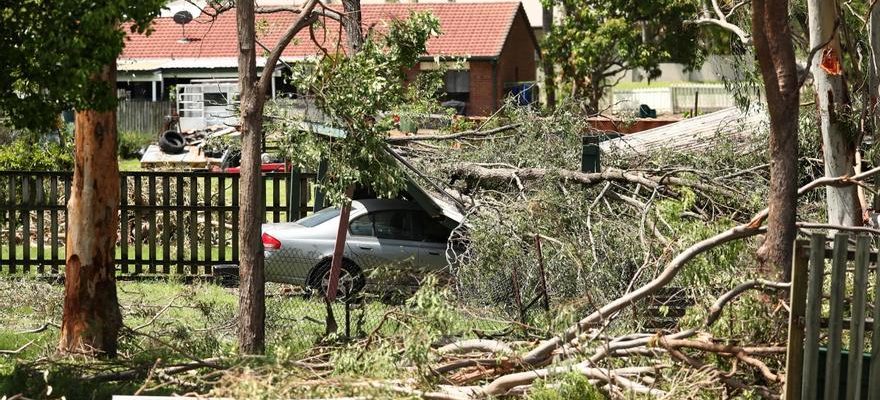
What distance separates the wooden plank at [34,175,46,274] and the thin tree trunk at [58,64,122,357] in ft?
21.6

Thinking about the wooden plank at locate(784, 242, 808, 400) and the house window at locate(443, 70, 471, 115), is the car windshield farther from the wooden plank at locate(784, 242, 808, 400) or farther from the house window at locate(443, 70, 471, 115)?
the house window at locate(443, 70, 471, 115)

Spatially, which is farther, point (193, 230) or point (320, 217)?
point (193, 230)

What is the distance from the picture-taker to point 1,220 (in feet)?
55.2

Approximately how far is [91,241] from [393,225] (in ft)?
16.5

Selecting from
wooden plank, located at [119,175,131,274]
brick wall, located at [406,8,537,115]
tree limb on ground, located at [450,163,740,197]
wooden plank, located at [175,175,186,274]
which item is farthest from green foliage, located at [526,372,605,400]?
brick wall, located at [406,8,537,115]

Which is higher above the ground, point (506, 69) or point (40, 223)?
point (506, 69)

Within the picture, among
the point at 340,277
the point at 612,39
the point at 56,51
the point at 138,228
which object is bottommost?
the point at 340,277

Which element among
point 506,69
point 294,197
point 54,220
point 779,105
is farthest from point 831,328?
point 506,69

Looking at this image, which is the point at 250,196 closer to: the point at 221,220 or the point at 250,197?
the point at 250,197

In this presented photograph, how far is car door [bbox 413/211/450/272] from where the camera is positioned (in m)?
14.6

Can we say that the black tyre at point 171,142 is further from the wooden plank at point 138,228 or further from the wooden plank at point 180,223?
the wooden plank at point 180,223

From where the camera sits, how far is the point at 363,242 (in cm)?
1484

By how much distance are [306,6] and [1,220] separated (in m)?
7.99

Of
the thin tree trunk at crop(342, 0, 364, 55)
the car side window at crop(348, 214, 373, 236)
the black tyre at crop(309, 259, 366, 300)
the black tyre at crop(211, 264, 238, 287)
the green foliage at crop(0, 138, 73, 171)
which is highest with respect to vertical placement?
the thin tree trunk at crop(342, 0, 364, 55)
